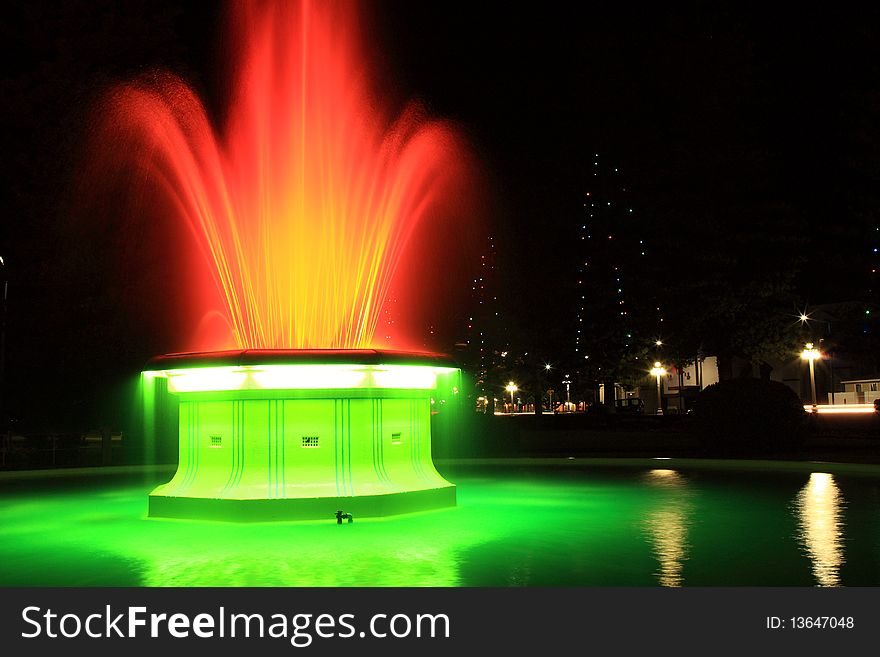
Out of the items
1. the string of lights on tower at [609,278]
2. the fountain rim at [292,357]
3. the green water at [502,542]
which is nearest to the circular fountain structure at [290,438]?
the fountain rim at [292,357]

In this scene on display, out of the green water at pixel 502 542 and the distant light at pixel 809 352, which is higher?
the distant light at pixel 809 352

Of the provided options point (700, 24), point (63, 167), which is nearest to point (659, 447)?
point (63, 167)

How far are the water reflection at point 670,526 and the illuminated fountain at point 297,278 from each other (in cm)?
329

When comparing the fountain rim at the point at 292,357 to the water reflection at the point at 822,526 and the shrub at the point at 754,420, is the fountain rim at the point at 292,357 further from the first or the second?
the shrub at the point at 754,420

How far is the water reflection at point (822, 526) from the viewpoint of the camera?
27.9 feet

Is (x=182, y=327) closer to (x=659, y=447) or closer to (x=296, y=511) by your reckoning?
(x=659, y=447)

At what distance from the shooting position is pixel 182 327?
3256 centimetres

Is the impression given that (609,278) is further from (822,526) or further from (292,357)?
(822,526)

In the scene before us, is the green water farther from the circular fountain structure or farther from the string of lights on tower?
the string of lights on tower

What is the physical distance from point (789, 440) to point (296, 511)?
58.6 feet

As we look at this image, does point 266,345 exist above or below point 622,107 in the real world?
below

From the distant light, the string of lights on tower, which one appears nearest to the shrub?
the string of lights on tower

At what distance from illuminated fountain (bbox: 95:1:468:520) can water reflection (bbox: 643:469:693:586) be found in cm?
329

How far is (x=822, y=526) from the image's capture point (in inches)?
447
